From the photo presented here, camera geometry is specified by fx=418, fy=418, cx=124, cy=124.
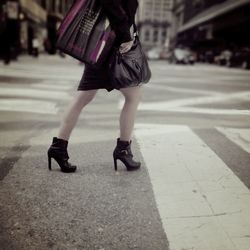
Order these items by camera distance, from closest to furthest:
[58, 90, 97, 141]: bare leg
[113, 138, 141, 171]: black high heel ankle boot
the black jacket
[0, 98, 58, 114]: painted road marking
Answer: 1. the black jacket
2. [58, 90, 97, 141]: bare leg
3. [113, 138, 141, 171]: black high heel ankle boot
4. [0, 98, 58, 114]: painted road marking

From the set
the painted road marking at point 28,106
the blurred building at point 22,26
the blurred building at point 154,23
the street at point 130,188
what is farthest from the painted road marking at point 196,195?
the blurred building at point 154,23

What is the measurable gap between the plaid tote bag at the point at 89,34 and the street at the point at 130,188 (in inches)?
37.4

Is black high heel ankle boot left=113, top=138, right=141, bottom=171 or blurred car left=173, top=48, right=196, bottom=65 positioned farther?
blurred car left=173, top=48, right=196, bottom=65

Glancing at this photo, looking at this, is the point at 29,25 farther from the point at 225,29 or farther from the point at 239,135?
the point at 239,135

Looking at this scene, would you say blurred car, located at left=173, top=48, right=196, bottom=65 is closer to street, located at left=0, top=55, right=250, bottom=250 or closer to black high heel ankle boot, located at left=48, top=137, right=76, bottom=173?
street, located at left=0, top=55, right=250, bottom=250

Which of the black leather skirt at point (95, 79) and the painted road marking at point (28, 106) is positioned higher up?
the black leather skirt at point (95, 79)

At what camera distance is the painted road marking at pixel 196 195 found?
7.49ft

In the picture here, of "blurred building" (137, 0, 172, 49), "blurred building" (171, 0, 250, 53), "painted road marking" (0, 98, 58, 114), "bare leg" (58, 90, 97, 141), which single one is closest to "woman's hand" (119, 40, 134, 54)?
"bare leg" (58, 90, 97, 141)

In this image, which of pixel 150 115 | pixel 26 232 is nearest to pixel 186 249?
pixel 26 232

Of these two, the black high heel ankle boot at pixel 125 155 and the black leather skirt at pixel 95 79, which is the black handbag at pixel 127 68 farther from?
the black high heel ankle boot at pixel 125 155

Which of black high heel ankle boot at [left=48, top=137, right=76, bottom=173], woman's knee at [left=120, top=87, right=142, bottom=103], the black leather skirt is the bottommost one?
black high heel ankle boot at [left=48, top=137, right=76, bottom=173]

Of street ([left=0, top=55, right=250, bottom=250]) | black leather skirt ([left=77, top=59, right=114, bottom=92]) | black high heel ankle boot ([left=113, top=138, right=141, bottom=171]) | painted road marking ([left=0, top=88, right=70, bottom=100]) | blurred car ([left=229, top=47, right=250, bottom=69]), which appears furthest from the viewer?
blurred car ([left=229, top=47, right=250, bottom=69])

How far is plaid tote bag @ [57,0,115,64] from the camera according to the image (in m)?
2.94

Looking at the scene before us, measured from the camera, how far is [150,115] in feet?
20.1
